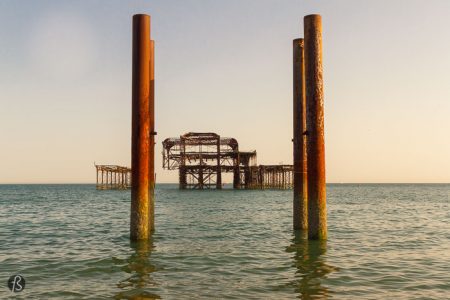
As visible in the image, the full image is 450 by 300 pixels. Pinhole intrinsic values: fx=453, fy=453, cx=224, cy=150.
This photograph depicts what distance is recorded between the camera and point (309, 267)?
A: 32.5ft

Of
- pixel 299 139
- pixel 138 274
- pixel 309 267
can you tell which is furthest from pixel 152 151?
pixel 309 267

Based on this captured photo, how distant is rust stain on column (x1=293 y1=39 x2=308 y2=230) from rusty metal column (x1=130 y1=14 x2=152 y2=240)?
4576mm

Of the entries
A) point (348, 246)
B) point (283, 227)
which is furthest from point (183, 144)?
point (348, 246)

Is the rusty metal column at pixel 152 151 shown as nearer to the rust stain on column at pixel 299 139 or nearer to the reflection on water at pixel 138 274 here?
the reflection on water at pixel 138 274

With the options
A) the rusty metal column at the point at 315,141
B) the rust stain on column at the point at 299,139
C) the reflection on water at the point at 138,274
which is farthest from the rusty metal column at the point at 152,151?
→ the rusty metal column at the point at 315,141

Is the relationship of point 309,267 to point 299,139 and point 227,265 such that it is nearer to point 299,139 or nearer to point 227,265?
point 227,265

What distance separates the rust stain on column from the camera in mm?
13281

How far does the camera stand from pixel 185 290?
25.7ft

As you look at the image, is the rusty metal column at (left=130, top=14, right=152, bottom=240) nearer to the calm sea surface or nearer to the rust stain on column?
the calm sea surface

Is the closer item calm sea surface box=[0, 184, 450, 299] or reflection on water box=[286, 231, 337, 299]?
reflection on water box=[286, 231, 337, 299]

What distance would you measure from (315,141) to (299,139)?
2.39 m

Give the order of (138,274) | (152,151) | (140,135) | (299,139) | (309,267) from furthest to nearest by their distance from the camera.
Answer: (152,151), (299,139), (140,135), (309,267), (138,274)

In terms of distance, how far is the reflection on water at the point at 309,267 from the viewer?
7.73m

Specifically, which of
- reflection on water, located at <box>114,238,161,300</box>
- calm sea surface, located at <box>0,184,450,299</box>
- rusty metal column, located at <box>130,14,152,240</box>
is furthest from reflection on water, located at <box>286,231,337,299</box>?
rusty metal column, located at <box>130,14,152,240</box>
